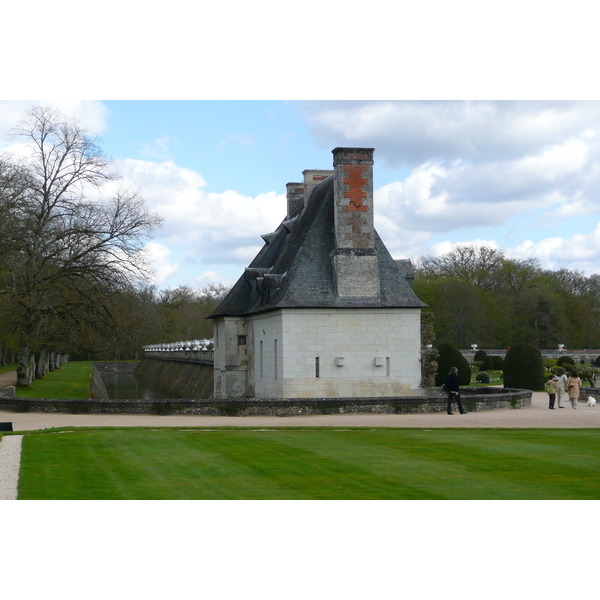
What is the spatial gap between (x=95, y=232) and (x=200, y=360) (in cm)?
2078

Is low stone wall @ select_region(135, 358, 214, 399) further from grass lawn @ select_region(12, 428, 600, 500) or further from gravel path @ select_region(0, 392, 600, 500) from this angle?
grass lawn @ select_region(12, 428, 600, 500)

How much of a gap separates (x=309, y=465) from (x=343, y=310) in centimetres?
1554

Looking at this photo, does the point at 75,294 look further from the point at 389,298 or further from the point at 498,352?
the point at 498,352

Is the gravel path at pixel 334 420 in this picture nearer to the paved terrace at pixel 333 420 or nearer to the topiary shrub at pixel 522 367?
the paved terrace at pixel 333 420

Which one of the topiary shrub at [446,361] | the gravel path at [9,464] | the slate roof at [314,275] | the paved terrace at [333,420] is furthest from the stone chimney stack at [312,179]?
the gravel path at [9,464]

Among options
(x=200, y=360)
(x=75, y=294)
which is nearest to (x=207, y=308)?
(x=200, y=360)

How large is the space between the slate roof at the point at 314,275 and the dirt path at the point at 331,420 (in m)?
6.16

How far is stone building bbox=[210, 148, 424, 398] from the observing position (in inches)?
1042

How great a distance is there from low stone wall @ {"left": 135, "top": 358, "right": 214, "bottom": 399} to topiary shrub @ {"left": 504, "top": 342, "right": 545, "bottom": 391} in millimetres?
18692

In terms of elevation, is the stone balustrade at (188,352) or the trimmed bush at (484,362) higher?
the stone balustrade at (188,352)

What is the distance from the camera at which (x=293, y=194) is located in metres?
39.7

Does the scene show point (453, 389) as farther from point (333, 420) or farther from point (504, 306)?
point (504, 306)

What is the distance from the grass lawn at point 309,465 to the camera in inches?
371

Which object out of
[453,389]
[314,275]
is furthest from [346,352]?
[453,389]
